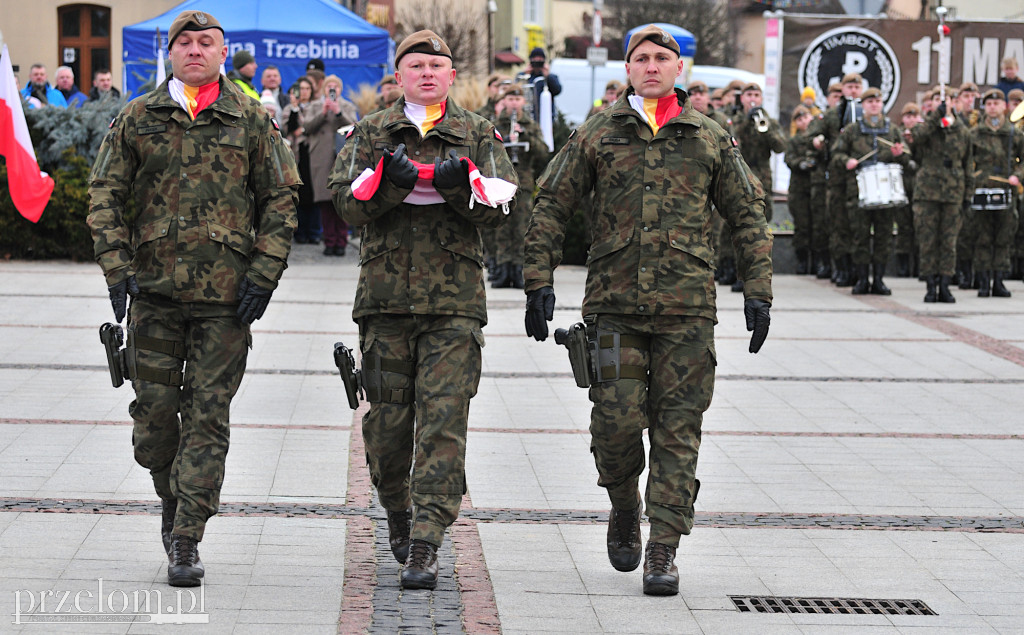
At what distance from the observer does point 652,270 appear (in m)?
5.69

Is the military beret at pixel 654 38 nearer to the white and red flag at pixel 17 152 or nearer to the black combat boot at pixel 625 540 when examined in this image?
the black combat boot at pixel 625 540

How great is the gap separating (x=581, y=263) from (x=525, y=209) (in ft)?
11.8

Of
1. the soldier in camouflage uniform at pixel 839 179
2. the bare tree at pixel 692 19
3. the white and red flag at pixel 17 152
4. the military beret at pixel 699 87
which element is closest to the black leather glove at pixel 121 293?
the white and red flag at pixel 17 152

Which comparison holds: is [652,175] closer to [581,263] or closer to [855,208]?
[855,208]

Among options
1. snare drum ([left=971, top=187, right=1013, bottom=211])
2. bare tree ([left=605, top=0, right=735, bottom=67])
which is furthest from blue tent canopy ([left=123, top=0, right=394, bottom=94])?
bare tree ([left=605, top=0, right=735, bottom=67])

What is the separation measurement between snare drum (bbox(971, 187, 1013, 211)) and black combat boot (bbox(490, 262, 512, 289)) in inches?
197

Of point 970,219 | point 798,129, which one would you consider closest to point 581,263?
point 798,129

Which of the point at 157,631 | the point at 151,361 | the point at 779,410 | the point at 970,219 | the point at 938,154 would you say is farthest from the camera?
the point at 970,219

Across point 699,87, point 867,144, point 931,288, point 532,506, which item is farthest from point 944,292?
point 532,506

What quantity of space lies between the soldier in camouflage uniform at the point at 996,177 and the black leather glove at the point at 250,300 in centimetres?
A: 1225

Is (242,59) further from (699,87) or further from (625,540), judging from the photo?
(625,540)

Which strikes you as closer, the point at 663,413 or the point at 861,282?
the point at 663,413

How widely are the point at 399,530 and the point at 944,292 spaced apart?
11.4m

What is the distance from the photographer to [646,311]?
5664mm
